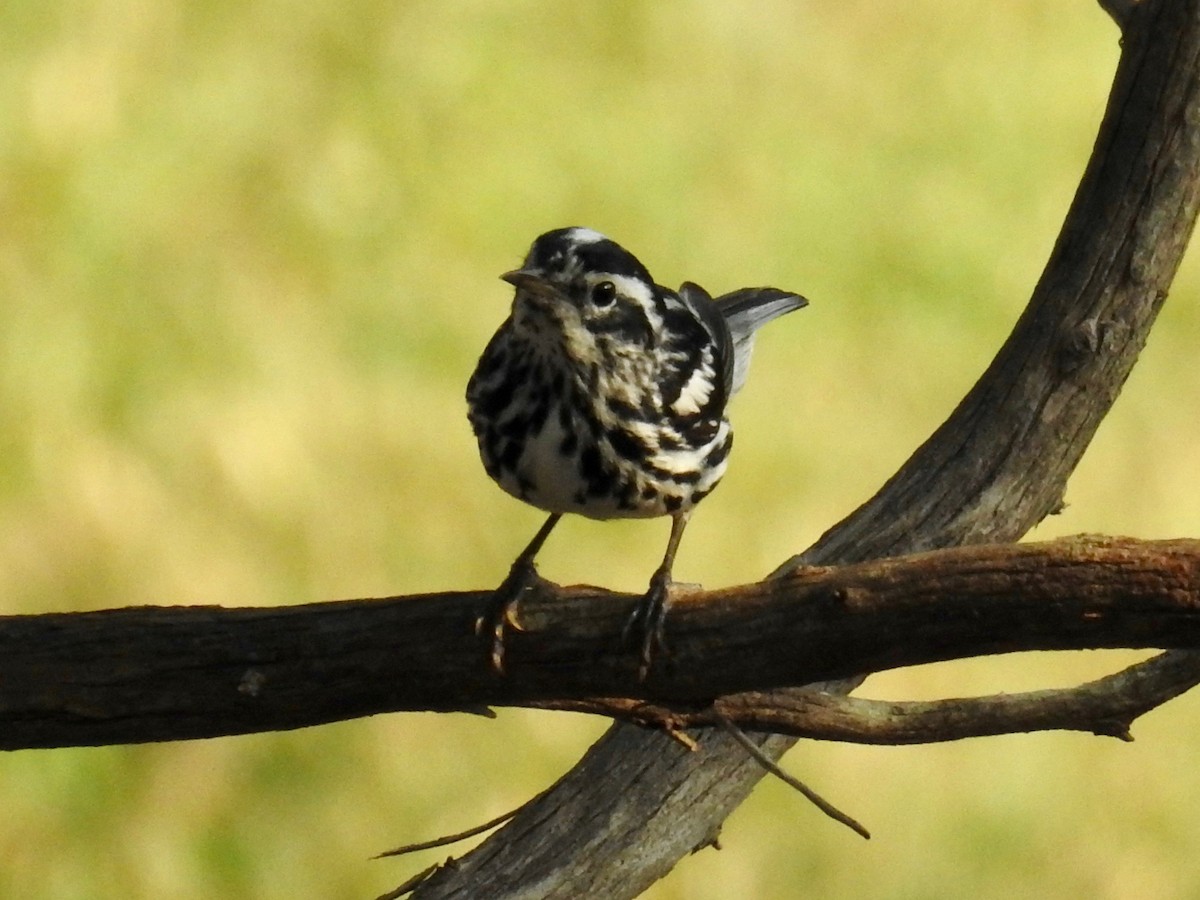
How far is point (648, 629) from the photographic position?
9.35 ft

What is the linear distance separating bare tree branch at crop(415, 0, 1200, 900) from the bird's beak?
25.6 inches

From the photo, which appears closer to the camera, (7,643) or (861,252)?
(7,643)

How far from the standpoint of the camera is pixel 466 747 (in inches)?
215

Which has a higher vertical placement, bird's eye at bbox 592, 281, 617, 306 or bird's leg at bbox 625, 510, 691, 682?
bird's eye at bbox 592, 281, 617, 306

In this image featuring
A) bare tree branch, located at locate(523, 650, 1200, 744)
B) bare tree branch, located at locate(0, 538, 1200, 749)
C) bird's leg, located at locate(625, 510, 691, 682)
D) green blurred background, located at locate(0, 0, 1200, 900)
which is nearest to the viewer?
bare tree branch, located at locate(0, 538, 1200, 749)

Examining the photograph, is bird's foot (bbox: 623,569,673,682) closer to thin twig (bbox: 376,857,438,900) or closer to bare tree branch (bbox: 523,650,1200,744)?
bare tree branch (bbox: 523,650,1200,744)

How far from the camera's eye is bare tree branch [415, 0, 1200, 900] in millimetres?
3465

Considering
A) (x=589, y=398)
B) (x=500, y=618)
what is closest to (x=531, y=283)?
(x=589, y=398)

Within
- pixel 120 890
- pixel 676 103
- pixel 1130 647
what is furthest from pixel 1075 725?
pixel 676 103

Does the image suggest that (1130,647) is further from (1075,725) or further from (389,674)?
(389,674)

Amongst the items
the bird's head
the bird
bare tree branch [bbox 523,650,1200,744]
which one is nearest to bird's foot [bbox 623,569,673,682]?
bare tree branch [bbox 523,650,1200,744]

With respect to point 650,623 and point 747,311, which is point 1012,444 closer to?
point 747,311

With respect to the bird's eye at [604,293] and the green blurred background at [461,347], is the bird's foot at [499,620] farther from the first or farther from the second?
the green blurred background at [461,347]

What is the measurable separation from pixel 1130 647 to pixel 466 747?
3.02 metres
